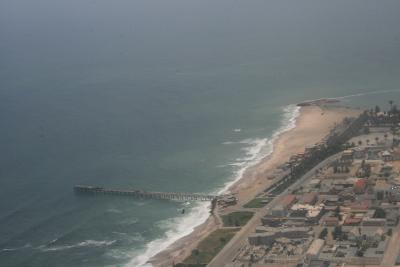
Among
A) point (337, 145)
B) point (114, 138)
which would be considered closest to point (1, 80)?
point (114, 138)

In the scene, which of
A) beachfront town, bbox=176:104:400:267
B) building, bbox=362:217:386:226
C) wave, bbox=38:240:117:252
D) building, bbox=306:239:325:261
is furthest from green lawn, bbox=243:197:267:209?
wave, bbox=38:240:117:252

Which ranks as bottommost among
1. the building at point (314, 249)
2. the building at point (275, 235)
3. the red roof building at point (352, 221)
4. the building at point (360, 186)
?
the building at point (314, 249)

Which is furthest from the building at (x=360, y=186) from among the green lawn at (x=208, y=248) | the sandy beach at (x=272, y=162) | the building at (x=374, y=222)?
the green lawn at (x=208, y=248)

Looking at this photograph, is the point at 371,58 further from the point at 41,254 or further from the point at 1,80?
the point at 41,254

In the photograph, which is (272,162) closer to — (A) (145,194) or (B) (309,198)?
(A) (145,194)

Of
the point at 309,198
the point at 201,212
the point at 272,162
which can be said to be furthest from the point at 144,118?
the point at 309,198

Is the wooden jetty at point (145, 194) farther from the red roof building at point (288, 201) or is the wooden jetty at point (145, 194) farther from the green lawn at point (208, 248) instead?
the green lawn at point (208, 248)
